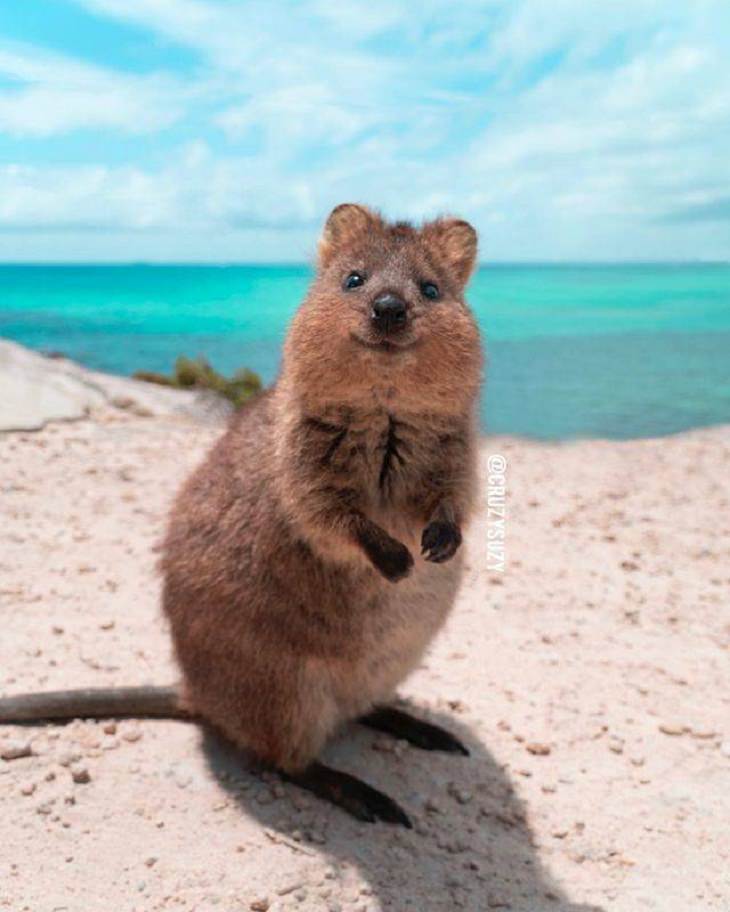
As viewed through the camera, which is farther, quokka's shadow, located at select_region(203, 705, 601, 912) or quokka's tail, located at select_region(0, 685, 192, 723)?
quokka's tail, located at select_region(0, 685, 192, 723)

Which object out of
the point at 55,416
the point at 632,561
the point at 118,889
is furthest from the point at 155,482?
the point at 118,889

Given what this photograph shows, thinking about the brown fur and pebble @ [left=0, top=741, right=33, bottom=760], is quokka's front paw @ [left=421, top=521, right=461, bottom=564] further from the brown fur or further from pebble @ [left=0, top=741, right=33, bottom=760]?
pebble @ [left=0, top=741, right=33, bottom=760]

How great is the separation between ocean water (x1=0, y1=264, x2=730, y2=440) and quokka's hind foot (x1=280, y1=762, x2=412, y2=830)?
67.1 inches

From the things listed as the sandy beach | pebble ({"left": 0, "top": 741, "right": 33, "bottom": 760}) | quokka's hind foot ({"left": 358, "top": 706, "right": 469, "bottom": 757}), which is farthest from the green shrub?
pebble ({"left": 0, "top": 741, "right": 33, "bottom": 760})

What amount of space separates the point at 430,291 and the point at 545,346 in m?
26.7

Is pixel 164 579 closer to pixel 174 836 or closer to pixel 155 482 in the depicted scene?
pixel 174 836

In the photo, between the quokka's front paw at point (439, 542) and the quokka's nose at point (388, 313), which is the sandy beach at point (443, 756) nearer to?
the quokka's front paw at point (439, 542)

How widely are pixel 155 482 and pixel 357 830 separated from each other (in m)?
4.98

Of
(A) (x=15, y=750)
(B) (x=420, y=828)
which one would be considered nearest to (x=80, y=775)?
(A) (x=15, y=750)

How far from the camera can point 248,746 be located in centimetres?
428

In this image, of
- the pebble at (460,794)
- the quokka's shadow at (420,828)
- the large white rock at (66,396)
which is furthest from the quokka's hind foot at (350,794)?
the large white rock at (66,396)

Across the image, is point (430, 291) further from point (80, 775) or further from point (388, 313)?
point (80, 775)

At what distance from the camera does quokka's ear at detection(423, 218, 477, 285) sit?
4.26m

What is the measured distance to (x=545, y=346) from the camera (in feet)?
98.3
